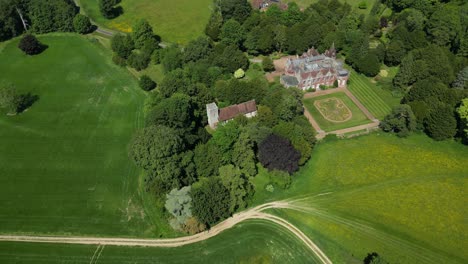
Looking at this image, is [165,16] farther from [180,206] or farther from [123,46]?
[180,206]

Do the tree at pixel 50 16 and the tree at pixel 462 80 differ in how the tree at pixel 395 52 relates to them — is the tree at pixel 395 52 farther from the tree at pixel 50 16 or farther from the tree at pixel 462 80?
the tree at pixel 50 16

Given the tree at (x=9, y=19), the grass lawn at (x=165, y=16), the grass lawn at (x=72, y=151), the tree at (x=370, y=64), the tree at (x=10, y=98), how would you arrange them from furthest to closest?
the grass lawn at (x=165, y=16) → the tree at (x=9, y=19) → the tree at (x=370, y=64) → the tree at (x=10, y=98) → the grass lawn at (x=72, y=151)

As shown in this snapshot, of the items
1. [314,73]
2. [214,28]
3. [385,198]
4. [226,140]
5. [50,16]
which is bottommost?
[385,198]

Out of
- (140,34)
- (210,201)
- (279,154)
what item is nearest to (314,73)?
(279,154)

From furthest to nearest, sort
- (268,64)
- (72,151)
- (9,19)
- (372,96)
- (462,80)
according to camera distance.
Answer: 1. (9,19)
2. (268,64)
3. (372,96)
4. (462,80)
5. (72,151)

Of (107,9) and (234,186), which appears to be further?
(107,9)

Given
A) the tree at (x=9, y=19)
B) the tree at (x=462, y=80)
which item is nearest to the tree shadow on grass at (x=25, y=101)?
the tree at (x=9, y=19)
